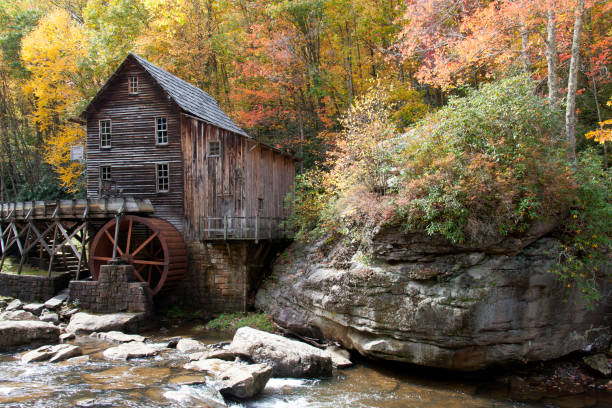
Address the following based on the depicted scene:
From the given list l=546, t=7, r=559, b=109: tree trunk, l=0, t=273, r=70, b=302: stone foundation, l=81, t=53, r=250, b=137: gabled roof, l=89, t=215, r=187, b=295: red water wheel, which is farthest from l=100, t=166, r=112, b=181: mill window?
l=546, t=7, r=559, b=109: tree trunk

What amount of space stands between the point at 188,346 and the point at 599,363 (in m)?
8.67

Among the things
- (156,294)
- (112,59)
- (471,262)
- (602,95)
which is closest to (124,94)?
(112,59)

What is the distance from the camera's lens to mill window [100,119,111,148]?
1534 cm

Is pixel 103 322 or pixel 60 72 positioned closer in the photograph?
pixel 103 322

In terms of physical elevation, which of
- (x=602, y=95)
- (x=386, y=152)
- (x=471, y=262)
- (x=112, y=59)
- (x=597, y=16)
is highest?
(x=112, y=59)

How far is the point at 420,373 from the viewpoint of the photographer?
8.41 m

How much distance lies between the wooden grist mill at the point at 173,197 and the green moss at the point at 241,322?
0.50 meters

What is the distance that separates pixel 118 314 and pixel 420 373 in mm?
8588

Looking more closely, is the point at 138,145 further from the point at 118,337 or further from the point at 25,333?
the point at 25,333

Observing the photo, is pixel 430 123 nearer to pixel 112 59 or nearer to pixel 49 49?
pixel 112 59

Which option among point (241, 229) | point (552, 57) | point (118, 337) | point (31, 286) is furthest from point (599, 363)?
point (31, 286)

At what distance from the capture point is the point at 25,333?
9.84 m

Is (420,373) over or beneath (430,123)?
beneath

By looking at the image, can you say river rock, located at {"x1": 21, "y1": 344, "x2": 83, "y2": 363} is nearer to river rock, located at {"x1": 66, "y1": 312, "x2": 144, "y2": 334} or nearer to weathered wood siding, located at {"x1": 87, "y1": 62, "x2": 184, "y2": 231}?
river rock, located at {"x1": 66, "y1": 312, "x2": 144, "y2": 334}
